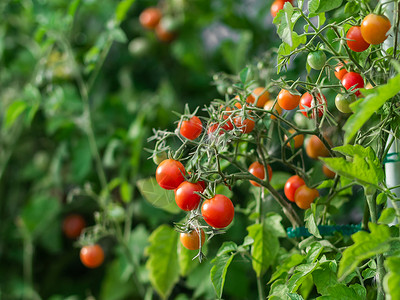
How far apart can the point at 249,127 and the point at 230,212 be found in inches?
4.7

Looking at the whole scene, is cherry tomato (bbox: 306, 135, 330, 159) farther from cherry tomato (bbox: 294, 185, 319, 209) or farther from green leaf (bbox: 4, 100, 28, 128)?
green leaf (bbox: 4, 100, 28, 128)

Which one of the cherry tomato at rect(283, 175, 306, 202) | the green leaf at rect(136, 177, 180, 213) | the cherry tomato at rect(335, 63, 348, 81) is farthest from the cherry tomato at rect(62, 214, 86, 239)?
the cherry tomato at rect(335, 63, 348, 81)

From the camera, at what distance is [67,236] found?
1.61 meters

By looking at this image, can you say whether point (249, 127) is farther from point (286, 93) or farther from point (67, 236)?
point (67, 236)

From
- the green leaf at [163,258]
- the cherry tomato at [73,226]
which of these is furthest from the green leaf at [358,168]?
the cherry tomato at [73,226]


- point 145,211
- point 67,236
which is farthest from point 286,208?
point 67,236

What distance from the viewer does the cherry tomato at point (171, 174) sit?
533 millimetres

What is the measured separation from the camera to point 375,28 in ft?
1.55

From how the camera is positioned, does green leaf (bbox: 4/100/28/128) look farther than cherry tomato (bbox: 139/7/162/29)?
No

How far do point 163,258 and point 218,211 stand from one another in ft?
1.11

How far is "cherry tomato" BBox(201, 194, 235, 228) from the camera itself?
51 centimetres

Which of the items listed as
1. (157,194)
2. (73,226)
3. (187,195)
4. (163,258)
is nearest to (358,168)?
(187,195)

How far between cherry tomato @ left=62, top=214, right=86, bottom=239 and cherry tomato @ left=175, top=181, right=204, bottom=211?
1.13 m

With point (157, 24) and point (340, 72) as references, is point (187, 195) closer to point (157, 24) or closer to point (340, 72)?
point (340, 72)
